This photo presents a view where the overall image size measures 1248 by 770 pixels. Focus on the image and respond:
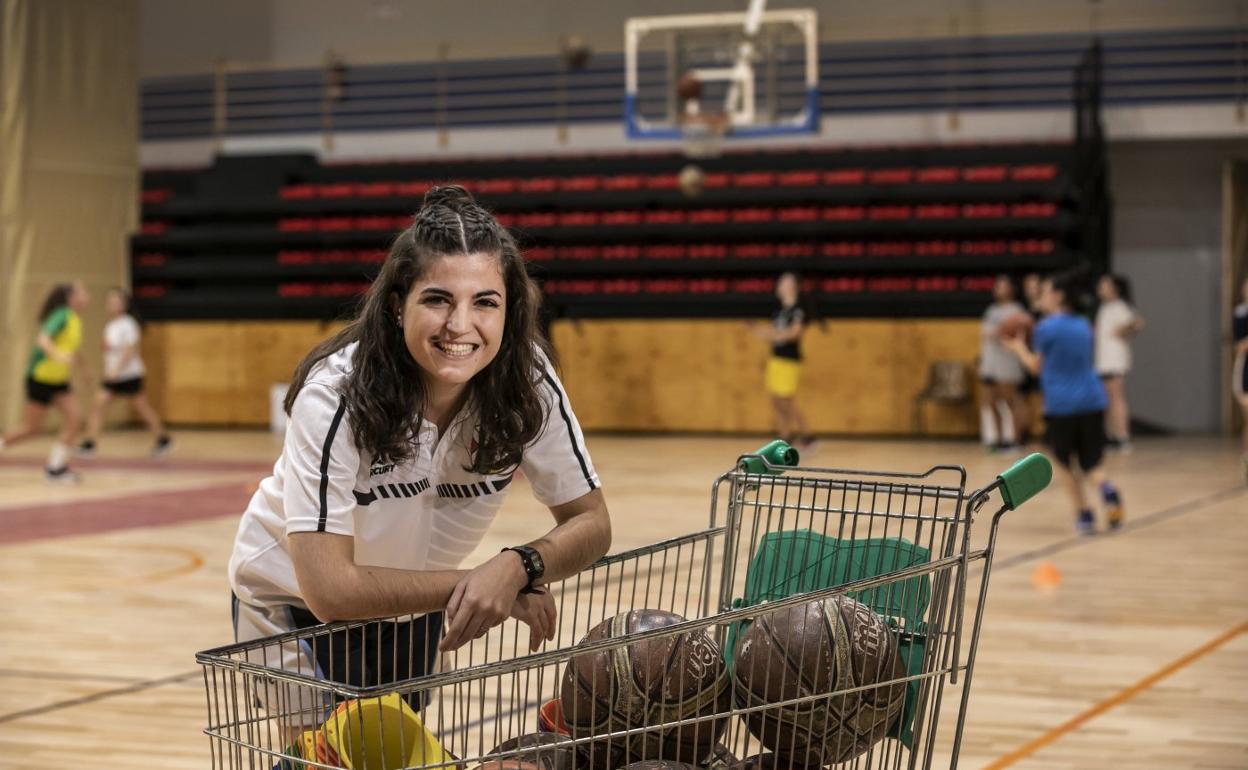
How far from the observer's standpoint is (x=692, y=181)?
63.2 ft

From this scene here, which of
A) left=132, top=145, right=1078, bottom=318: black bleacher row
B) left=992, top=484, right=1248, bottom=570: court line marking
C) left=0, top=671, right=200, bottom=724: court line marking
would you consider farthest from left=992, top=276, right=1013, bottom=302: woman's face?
left=0, top=671, right=200, bottom=724: court line marking

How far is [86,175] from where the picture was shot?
2047cm

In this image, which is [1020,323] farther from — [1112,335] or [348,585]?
[348,585]

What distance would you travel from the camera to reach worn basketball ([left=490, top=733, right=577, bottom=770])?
2.23 metres

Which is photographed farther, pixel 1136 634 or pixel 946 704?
pixel 1136 634

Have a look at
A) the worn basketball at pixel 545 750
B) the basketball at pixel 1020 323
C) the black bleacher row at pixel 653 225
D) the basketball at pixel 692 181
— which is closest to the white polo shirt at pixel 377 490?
the worn basketball at pixel 545 750

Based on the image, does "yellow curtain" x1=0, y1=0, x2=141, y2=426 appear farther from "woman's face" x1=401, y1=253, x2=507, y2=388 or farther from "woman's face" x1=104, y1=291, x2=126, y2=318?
"woman's face" x1=401, y1=253, x2=507, y2=388

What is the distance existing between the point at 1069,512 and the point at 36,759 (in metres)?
8.23

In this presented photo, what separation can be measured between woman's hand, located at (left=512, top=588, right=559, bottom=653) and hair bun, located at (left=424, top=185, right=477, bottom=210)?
0.64 meters

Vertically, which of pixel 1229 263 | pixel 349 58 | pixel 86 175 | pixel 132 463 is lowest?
pixel 132 463

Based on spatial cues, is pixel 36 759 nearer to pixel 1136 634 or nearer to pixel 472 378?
pixel 472 378

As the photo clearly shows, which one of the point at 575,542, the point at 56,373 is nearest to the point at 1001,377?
the point at 56,373

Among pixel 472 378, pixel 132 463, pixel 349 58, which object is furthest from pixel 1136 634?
pixel 349 58

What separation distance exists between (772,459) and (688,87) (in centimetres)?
1506
